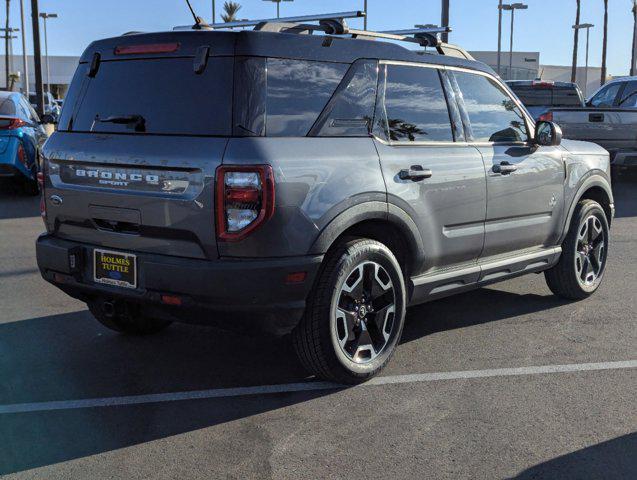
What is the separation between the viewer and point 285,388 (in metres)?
4.49

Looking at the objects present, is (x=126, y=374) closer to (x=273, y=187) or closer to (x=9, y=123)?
(x=273, y=187)

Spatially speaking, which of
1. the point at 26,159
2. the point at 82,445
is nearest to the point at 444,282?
the point at 82,445

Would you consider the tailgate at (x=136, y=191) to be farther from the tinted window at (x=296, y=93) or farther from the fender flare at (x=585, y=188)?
the fender flare at (x=585, y=188)

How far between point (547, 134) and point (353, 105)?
196cm

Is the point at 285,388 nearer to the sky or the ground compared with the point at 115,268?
nearer to the ground

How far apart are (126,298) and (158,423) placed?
0.70 metres

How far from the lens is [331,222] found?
4199 mm

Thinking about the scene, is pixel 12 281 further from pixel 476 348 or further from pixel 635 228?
pixel 635 228

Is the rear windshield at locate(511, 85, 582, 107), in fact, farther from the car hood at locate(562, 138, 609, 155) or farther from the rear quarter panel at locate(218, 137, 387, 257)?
the rear quarter panel at locate(218, 137, 387, 257)

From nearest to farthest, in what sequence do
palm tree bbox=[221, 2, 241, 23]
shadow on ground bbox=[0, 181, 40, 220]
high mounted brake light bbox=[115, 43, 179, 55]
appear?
high mounted brake light bbox=[115, 43, 179, 55], shadow on ground bbox=[0, 181, 40, 220], palm tree bbox=[221, 2, 241, 23]

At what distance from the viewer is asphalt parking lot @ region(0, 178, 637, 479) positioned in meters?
3.56

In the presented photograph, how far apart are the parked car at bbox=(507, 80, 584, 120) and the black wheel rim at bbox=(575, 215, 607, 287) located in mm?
10644

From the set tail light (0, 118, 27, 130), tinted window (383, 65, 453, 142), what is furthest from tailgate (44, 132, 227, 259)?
tail light (0, 118, 27, 130)

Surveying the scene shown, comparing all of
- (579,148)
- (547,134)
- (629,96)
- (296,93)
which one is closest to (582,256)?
(579,148)
